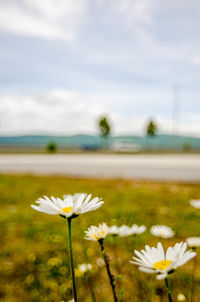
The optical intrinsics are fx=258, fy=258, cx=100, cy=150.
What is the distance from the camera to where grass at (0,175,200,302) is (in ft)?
5.85

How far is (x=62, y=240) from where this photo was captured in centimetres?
277

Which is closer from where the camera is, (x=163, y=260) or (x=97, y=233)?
(x=163, y=260)

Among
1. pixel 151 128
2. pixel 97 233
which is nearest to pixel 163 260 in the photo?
pixel 97 233

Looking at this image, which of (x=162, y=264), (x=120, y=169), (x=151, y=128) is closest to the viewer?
(x=162, y=264)

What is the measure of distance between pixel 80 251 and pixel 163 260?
1851mm

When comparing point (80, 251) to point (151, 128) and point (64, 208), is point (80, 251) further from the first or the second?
point (151, 128)

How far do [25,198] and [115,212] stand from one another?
7.00 feet

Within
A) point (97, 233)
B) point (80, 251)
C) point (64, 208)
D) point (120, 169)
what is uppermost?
point (64, 208)

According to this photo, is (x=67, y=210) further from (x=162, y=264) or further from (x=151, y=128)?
(x=151, y=128)

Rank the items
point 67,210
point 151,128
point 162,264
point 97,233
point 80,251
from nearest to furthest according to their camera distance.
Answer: point 162,264 → point 67,210 → point 97,233 → point 80,251 → point 151,128

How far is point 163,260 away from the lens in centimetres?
70

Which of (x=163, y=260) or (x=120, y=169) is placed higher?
(x=163, y=260)

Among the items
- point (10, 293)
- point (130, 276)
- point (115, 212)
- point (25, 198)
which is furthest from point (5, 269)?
point (25, 198)

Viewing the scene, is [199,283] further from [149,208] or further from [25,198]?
[25,198]
